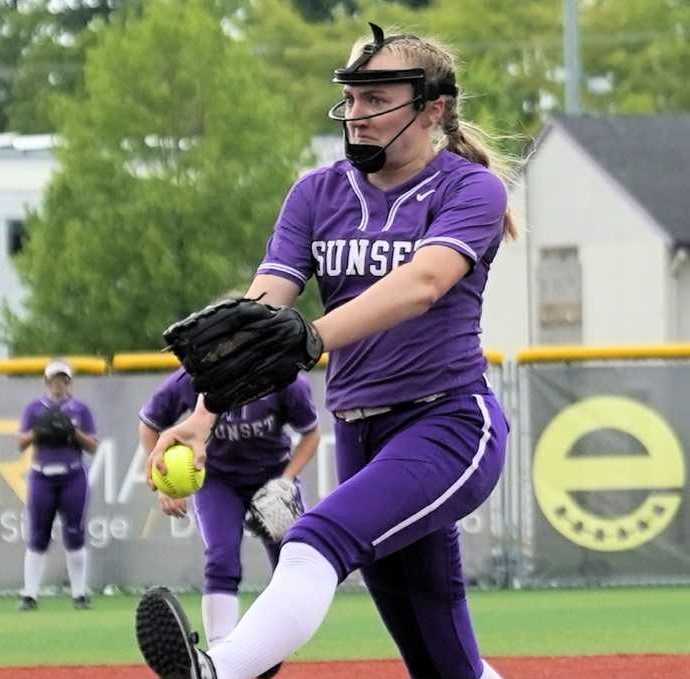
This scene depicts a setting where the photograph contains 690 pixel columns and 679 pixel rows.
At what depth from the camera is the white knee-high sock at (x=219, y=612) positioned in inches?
346

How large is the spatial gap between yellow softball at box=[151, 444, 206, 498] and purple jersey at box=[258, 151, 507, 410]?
20.3 inches

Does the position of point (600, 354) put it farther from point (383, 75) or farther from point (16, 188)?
point (16, 188)

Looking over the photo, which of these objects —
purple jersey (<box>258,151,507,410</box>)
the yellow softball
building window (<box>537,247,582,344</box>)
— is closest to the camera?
the yellow softball

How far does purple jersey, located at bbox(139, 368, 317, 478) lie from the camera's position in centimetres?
932

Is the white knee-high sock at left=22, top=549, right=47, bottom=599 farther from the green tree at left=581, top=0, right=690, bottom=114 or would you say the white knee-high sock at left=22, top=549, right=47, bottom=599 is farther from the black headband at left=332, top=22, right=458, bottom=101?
the green tree at left=581, top=0, right=690, bottom=114

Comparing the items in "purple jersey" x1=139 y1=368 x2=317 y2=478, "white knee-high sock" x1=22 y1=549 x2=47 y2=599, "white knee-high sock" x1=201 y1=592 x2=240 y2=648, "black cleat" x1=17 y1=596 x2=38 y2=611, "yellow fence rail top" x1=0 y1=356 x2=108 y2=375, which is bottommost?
"black cleat" x1=17 y1=596 x2=38 y2=611

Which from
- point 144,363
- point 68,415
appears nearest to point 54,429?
Result: point 68,415

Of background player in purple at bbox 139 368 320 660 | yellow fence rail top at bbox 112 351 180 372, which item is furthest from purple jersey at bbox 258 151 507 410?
yellow fence rail top at bbox 112 351 180 372

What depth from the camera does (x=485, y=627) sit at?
12180 millimetres

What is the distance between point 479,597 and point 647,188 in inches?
737

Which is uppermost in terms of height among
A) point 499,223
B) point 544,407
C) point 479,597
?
point 499,223

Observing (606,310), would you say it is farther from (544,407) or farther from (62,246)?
(544,407)

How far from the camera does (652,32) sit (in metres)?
47.3

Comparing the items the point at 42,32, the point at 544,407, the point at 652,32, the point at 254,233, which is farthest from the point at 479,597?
the point at 42,32
